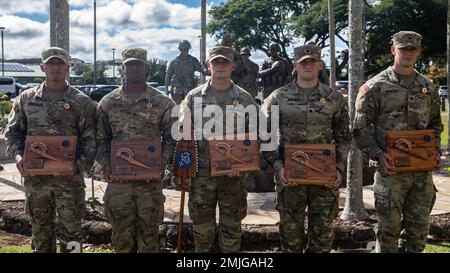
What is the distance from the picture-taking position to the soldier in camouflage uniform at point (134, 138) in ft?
13.0

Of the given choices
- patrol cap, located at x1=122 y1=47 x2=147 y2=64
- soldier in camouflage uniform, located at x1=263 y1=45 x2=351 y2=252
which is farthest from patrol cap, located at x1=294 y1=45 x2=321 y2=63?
patrol cap, located at x1=122 y1=47 x2=147 y2=64

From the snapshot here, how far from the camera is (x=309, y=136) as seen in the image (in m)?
3.96

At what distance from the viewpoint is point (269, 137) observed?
4031 mm

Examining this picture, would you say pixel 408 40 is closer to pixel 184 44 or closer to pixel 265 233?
pixel 265 233

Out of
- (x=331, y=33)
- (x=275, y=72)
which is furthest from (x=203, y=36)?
(x=331, y=33)

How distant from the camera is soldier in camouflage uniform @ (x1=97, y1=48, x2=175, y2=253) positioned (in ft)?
13.0

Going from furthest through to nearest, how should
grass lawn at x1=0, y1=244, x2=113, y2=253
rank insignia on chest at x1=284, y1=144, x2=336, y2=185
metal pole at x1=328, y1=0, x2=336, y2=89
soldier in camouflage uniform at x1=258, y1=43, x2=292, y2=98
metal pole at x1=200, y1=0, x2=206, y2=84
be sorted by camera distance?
metal pole at x1=200, y1=0, x2=206, y2=84 → soldier in camouflage uniform at x1=258, y1=43, x2=292, y2=98 → metal pole at x1=328, y1=0, x2=336, y2=89 → grass lawn at x1=0, y1=244, x2=113, y2=253 → rank insignia on chest at x1=284, y1=144, x2=336, y2=185

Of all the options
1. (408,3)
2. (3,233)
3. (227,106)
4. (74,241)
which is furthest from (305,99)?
(408,3)

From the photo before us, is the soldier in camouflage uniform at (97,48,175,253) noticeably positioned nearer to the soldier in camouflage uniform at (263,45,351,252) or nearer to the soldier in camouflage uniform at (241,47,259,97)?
the soldier in camouflage uniform at (263,45,351,252)

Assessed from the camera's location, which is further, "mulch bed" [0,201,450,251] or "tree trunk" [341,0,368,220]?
"tree trunk" [341,0,368,220]

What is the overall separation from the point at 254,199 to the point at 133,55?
3400mm

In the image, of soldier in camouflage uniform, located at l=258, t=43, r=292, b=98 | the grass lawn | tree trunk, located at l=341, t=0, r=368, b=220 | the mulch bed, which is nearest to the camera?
the grass lawn

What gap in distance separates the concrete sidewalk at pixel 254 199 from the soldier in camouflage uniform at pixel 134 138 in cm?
148

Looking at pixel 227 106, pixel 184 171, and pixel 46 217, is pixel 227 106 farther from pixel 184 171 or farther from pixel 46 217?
pixel 46 217
